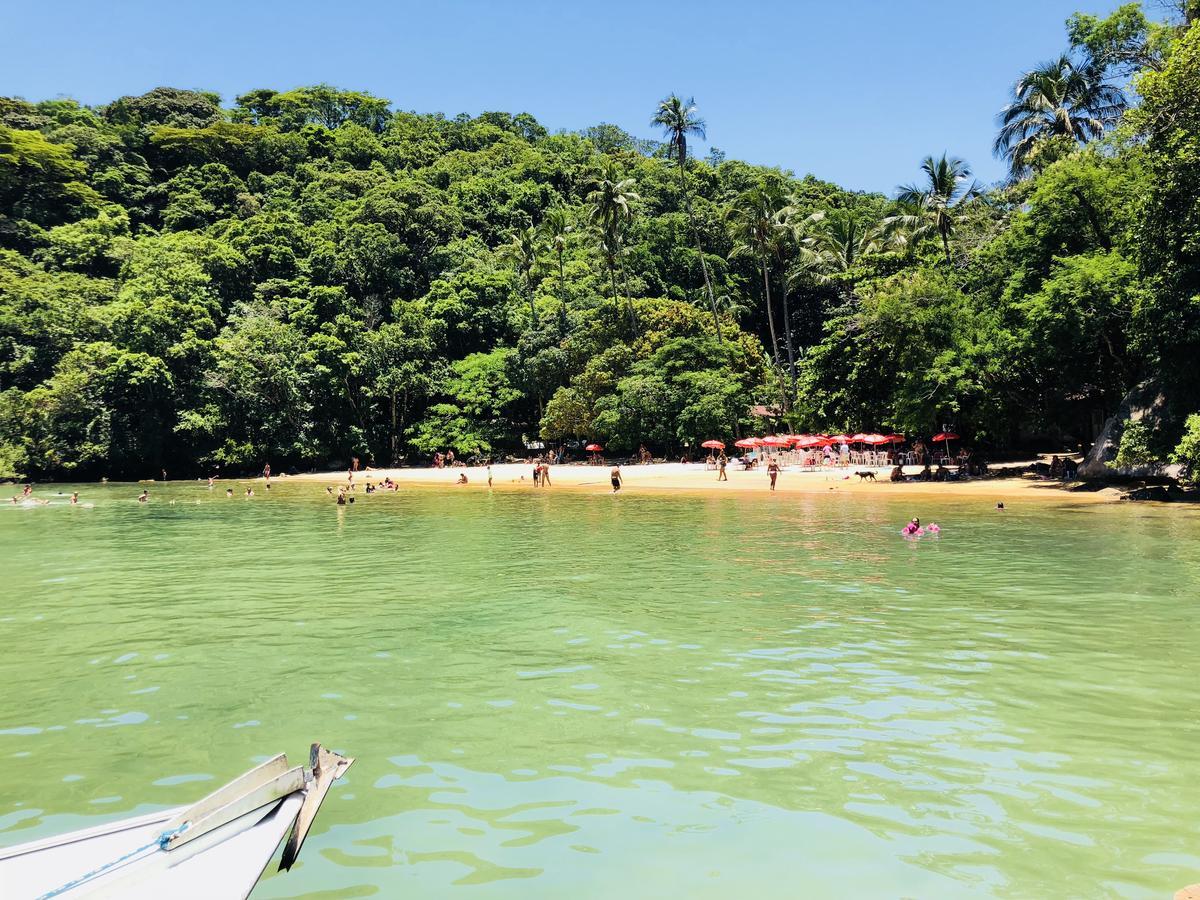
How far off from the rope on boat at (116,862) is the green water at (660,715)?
2.76ft

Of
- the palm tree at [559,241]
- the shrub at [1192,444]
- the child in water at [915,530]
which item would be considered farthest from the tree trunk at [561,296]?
the shrub at [1192,444]

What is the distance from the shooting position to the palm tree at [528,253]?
65750 millimetres

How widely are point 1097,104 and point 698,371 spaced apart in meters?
27.3

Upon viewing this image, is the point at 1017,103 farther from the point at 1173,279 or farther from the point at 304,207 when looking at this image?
the point at 304,207

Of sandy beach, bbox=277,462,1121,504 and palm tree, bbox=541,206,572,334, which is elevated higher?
palm tree, bbox=541,206,572,334

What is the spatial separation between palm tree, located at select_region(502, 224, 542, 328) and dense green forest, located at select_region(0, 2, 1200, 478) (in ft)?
2.17

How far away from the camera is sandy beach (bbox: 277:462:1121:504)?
33.0 metres

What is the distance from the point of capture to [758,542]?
21953mm

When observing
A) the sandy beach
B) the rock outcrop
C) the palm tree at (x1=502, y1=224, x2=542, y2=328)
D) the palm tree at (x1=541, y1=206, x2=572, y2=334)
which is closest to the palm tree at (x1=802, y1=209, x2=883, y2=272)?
the palm tree at (x1=541, y1=206, x2=572, y2=334)

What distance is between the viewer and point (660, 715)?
27.6 feet

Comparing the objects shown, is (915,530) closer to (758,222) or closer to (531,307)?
(758,222)

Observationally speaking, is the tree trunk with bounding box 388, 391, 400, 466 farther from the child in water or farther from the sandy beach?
the child in water

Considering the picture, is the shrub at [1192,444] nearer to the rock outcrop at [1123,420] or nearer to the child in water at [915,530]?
the rock outcrop at [1123,420]

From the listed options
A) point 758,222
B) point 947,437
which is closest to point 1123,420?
point 947,437
